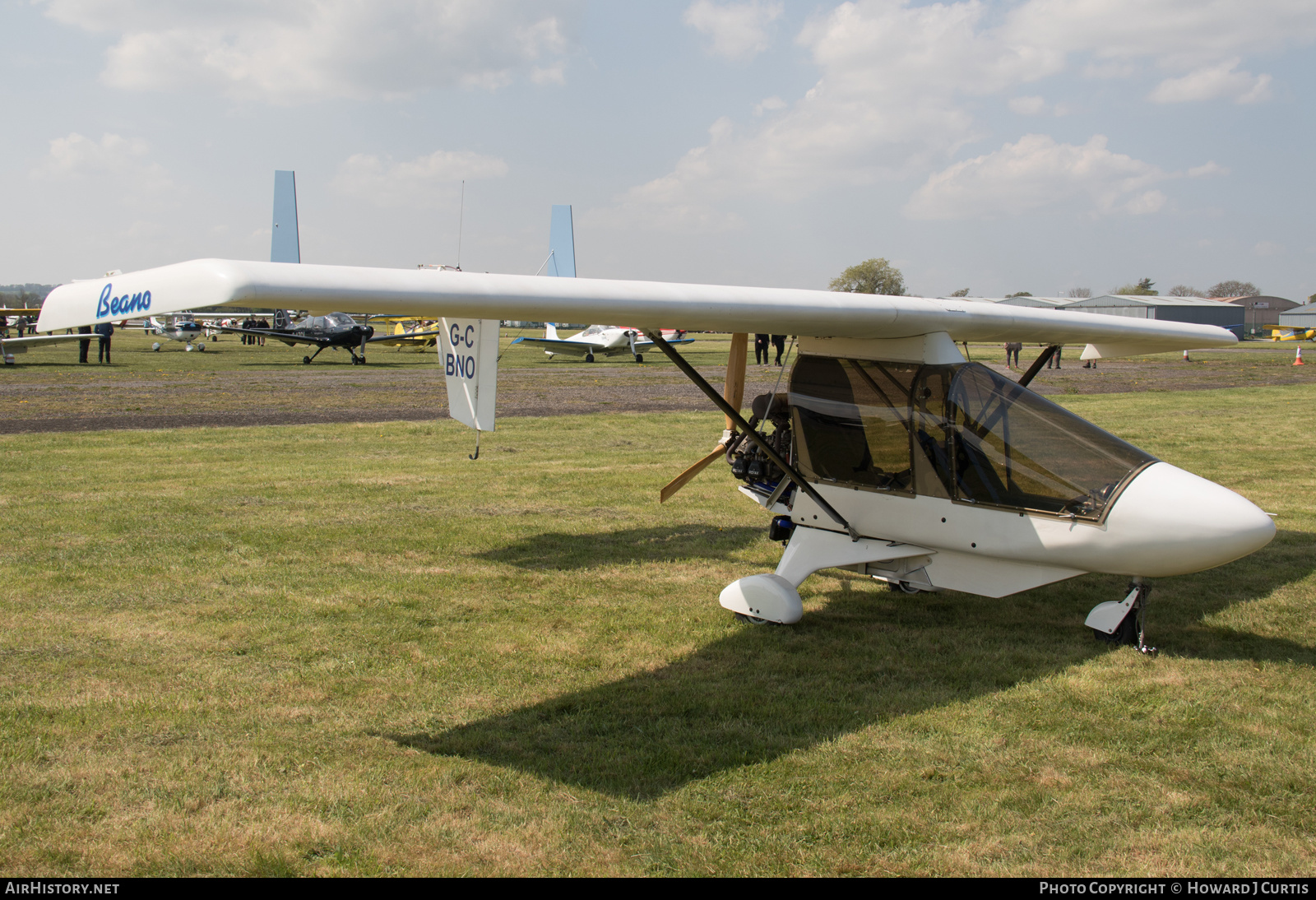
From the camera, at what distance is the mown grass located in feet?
10.7

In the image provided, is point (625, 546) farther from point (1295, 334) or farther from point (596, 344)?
point (1295, 334)

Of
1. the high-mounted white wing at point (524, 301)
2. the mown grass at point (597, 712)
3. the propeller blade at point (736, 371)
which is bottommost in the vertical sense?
the mown grass at point (597, 712)

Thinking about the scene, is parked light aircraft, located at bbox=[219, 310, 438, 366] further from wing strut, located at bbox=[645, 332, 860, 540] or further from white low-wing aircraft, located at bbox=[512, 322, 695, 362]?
wing strut, located at bbox=[645, 332, 860, 540]

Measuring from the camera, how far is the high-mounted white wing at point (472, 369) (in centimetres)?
795

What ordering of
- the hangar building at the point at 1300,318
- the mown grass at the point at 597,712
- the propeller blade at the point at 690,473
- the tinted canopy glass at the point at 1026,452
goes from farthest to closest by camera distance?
the hangar building at the point at 1300,318 < the propeller blade at the point at 690,473 < the tinted canopy glass at the point at 1026,452 < the mown grass at the point at 597,712

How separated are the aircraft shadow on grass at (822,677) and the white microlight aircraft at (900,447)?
1.12ft

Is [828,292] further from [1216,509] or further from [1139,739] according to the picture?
[1139,739]

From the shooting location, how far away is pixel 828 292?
5.52 m

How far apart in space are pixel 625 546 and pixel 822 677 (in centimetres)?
317

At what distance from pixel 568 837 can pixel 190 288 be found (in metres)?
2.39

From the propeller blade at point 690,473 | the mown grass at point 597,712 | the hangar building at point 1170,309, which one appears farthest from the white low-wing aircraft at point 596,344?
the hangar building at point 1170,309

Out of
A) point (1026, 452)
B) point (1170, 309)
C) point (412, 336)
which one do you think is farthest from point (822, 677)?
point (1170, 309)

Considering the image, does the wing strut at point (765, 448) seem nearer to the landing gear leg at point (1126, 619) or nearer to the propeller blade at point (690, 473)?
the propeller blade at point (690, 473)

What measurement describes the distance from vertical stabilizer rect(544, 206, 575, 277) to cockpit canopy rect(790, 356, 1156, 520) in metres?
19.6
